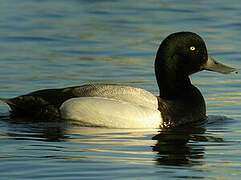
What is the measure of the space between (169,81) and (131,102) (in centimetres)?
86

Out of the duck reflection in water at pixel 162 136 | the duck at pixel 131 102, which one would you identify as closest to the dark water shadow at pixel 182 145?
the duck reflection in water at pixel 162 136

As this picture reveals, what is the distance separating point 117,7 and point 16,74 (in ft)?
21.4

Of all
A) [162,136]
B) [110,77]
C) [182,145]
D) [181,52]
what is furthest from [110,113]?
[110,77]

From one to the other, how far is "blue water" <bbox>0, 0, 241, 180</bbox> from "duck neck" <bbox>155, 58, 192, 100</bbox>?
0.58m

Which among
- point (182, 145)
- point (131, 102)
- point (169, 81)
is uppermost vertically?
point (169, 81)

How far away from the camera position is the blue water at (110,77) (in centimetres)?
700

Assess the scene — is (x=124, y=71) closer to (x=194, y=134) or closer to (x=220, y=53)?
(x=220, y=53)

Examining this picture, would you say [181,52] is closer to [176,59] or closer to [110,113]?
[176,59]

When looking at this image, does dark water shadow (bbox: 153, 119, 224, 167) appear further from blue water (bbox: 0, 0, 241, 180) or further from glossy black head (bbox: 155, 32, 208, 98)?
glossy black head (bbox: 155, 32, 208, 98)

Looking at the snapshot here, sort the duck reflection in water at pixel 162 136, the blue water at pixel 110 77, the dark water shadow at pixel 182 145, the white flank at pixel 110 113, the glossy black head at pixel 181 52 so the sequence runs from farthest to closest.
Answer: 1. the glossy black head at pixel 181 52
2. the white flank at pixel 110 113
3. the duck reflection in water at pixel 162 136
4. the dark water shadow at pixel 182 145
5. the blue water at pixel 110 77

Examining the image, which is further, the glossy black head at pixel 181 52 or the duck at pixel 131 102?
the glossy black head at pixel 181 52

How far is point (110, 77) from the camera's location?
38.4 feet

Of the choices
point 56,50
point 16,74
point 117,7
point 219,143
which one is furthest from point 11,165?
point 117,7

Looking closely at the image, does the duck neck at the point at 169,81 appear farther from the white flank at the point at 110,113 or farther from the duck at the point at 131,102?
the white flank at the point at 110,113
